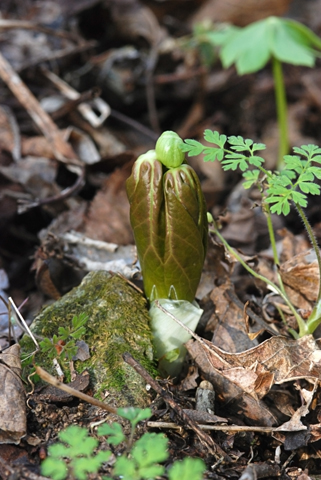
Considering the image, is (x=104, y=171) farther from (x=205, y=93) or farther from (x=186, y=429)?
(x=186, y=429)

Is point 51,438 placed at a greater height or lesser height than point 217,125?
greater

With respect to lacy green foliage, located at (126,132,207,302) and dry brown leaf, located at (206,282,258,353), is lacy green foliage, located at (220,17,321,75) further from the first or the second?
lacy green foliage, located at (126,132,207,302)

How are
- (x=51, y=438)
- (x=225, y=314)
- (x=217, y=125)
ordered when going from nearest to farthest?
(x=51, y=438) → (x=225, y=314) → (x=217, y=125)

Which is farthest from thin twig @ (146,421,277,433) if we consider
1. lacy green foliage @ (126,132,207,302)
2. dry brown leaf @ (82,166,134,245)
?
dry brown leaf @ (82,166,134,245)

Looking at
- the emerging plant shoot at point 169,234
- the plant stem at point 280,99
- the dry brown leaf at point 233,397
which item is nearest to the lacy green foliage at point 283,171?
the emerging plant shoot at point 169,234

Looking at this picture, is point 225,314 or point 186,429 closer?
point 186,429

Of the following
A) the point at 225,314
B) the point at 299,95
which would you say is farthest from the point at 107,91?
the point at 225,314
